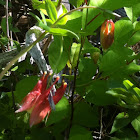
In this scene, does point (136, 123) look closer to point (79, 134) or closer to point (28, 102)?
point (79, 134)

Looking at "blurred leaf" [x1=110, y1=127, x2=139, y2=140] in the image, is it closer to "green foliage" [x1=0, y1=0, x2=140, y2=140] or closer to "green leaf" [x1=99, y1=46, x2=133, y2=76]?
"green foliage" [x1=0, y1=0, x2=140, y2=140]

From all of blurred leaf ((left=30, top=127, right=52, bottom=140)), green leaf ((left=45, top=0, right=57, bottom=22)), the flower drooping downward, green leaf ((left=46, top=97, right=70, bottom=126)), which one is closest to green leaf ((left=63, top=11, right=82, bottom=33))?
green leaf ((left=45, top=0, right=57, bottom=22))

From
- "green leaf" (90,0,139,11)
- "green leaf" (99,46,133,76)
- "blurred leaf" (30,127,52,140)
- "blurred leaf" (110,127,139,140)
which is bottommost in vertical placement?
"blurred leaf" (110,127,139,140)

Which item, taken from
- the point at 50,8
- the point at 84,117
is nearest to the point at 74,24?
the point at 50,8

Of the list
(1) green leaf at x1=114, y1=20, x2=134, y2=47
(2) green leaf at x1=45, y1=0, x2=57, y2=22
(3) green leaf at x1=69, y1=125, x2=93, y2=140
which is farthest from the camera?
(1) green leaf at x1=114, y1=20, x2=134, y2=47

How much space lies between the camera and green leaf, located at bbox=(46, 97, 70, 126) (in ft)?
2.78

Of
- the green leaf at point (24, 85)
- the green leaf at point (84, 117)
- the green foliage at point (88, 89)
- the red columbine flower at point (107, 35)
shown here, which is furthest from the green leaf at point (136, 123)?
the green leaf at point (24, 85)

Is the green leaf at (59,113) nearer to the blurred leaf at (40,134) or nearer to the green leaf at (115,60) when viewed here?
the blurred leaf at (40,134)

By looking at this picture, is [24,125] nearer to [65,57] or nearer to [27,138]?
[27,138]

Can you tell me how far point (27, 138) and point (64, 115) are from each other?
6.1 inches

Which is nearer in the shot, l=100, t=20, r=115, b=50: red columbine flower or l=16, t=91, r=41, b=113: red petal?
l=16, t=91, r=41, b=113: red petal

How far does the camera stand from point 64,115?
863 mm

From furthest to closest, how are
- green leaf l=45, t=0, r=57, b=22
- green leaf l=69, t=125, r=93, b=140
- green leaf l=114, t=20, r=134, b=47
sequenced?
green leaf l=114, t=20, r=134, b=47
green leaf l=69, t=125, r=93, b=140
green leaf l=45, t=0, r=57, b=22

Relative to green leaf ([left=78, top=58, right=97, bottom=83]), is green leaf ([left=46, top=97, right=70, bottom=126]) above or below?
below
